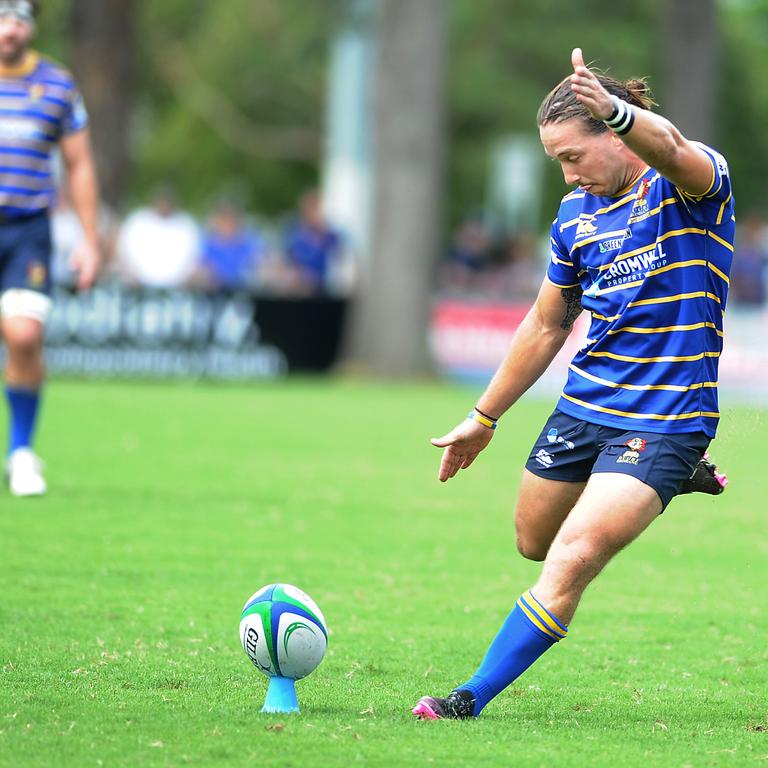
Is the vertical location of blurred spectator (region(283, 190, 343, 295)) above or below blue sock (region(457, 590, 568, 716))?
above

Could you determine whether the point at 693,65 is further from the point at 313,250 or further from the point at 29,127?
the point at 29,127

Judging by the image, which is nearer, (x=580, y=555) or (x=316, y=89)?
(x=580, y=555)

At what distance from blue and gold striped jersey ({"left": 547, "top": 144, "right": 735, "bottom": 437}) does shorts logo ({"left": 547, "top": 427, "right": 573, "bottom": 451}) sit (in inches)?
4.8

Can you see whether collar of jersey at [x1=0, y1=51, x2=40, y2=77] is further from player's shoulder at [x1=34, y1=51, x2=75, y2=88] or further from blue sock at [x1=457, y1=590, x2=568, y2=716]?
blue sock at [x1=457, y1=590, x2=568, y2=716]

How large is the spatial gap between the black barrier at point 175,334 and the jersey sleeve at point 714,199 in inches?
584

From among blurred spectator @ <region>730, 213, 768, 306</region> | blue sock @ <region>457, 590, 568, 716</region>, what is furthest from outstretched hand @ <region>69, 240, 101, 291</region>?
blurred spectator @ <region>730, 213, 768, 306</region>

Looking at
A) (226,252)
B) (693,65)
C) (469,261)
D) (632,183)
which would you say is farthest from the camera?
(469,261)

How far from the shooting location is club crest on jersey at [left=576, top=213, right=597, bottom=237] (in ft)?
17.6

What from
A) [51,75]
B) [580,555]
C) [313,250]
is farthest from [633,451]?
[313,250]

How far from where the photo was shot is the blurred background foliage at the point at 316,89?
4834cm

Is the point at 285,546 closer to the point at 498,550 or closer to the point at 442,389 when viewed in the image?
the point at 498,550

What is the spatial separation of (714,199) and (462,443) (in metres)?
1.27

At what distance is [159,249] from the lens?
21.3 metres

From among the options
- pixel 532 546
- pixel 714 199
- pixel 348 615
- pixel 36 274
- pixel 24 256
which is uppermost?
pixel 714 199
